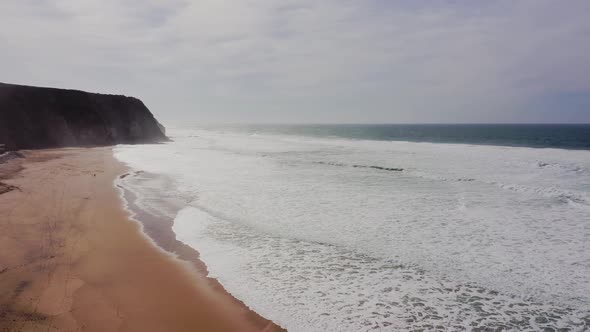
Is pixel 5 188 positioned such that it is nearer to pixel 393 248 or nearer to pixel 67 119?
pixel 393 248

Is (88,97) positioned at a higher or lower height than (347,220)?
higher

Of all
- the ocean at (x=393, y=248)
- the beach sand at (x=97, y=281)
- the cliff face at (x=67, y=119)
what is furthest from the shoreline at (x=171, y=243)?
the cliff face at (x=67, y=119)

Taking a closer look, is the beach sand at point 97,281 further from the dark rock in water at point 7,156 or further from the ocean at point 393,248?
the dark rock in water at point 7,156

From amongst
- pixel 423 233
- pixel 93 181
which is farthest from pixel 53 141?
pixel 423 233

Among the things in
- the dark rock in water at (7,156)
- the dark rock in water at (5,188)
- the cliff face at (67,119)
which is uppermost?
the cliff face at (67,119)

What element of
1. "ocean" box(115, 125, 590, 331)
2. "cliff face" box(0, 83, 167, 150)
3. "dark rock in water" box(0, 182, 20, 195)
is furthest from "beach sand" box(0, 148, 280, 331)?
"cliff face" box(0, 83, 167, 150)

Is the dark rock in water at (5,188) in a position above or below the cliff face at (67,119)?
below

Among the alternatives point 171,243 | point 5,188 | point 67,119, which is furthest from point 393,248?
point 67,119

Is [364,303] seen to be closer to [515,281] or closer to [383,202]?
[515,281]
